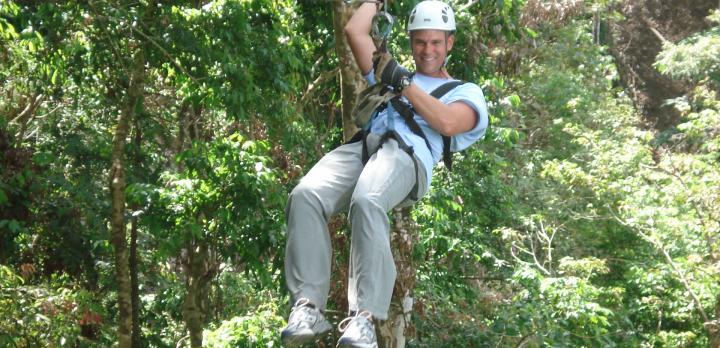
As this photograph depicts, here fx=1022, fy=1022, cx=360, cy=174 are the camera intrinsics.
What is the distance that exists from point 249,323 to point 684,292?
584 centimetres

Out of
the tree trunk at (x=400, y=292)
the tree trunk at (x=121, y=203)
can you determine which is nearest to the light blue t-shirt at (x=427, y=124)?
the tree trunk at (x=400, y=292)

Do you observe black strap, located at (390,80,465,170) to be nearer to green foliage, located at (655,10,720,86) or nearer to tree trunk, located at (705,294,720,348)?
tree trunk, located at (705,294,720,348)

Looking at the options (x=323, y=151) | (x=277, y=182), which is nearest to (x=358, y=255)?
(x=277, y=182)

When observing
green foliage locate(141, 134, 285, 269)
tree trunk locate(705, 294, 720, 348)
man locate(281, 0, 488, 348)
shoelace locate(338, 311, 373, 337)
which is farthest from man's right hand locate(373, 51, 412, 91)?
tree trunk locate(705, 294, 720, 348)

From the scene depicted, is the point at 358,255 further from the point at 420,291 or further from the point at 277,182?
the point at 420,291

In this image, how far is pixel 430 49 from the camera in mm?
3773

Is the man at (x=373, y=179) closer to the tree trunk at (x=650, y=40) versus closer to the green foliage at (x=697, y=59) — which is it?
the green foliage at (x=697, y=59)

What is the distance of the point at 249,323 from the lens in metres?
7.39

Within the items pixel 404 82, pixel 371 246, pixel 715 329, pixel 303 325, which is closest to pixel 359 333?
pixel 303 325

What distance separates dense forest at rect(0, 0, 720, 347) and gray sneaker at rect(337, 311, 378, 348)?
50.9 inches

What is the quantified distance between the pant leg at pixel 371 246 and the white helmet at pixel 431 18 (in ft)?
2.13

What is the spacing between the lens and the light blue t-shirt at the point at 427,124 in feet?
11.9

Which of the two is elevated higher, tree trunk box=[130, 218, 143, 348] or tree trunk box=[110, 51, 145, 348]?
tree trunk box=[110, 51, 145, 348]

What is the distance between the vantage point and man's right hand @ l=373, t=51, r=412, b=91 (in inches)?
135
